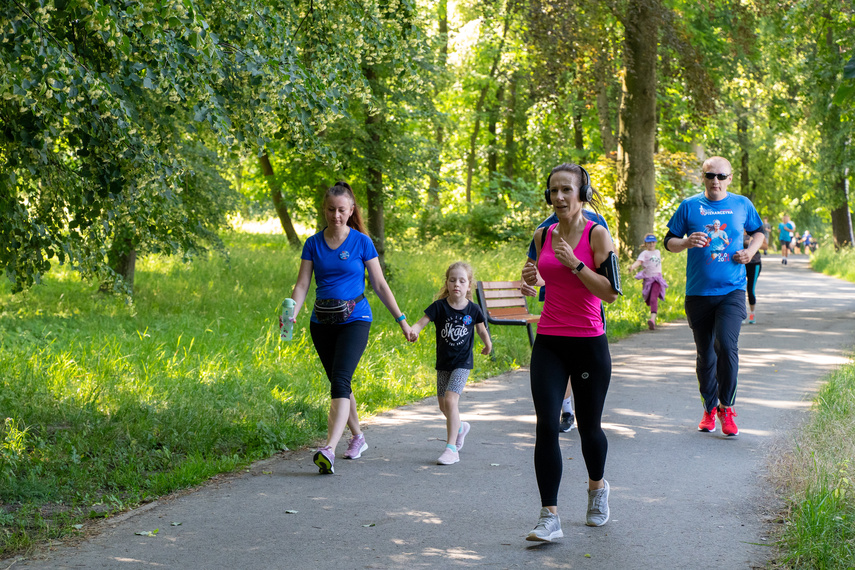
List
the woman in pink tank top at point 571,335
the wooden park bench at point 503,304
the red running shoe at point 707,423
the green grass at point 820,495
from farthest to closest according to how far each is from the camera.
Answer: the wooden park bench at point 503,304
the red running shoe at point 707,423
the woman in pink tank top at point 571,335
the green grass at point 820,495

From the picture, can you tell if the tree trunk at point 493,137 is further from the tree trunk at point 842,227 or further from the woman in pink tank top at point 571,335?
the woman in pink tank top at point 571,335

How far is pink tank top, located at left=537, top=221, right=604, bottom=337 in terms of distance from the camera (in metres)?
4.68

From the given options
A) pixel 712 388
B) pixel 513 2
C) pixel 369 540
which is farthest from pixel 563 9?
pixel 369 540

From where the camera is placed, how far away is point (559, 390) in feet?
15.3

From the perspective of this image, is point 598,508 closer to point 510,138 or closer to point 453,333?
point 453,333

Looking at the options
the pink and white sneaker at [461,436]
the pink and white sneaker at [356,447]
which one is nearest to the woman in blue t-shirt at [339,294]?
the pink and white sneaker at [356,447]

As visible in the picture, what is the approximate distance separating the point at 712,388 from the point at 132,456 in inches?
178

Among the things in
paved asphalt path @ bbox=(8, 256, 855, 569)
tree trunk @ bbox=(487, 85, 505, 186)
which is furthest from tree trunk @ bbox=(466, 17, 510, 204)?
paved asphalt path @ bbox=(8, 256, 855, 569)

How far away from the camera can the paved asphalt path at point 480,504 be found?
4.44 meters

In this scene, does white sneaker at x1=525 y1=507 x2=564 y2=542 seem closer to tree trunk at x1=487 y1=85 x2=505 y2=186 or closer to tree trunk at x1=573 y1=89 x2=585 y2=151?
tree trunk at x1=573 y1=89 x2=585 y2=151

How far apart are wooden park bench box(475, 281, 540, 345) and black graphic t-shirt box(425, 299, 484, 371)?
3.65 meters

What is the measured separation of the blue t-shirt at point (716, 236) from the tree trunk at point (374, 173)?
8646 millimetres

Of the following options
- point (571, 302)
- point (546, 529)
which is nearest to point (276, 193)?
point (571, 302)

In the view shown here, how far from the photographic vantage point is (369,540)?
4691 millimetres
